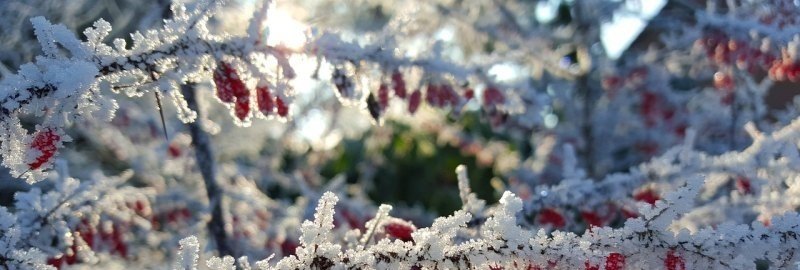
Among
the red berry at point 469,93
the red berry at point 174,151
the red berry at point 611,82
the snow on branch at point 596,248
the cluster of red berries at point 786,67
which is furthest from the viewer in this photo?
the red berry at point 611,82

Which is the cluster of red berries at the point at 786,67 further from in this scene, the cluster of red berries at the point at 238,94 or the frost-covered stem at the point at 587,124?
the frost-covered stem at the point at 587,124

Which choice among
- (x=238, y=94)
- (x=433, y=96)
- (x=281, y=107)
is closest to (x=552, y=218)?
(x=433, y=96)

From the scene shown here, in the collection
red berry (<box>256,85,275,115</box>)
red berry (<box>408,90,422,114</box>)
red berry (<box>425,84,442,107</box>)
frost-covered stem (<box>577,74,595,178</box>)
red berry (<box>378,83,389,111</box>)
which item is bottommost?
red berry (<box>256,85,275,115</box>)

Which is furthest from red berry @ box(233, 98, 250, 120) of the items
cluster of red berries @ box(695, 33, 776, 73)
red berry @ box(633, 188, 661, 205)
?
cluster of red berries @ box(695, 33, 776, 73)

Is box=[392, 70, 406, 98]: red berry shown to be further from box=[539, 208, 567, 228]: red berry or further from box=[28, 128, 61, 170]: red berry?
box=[28, 128, 61, 170]: red berry

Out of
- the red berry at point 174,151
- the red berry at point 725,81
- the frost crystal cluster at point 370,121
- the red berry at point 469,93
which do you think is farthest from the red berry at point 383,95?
the red berry at point 725,81

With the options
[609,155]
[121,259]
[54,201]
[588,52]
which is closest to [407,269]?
[54,201]
